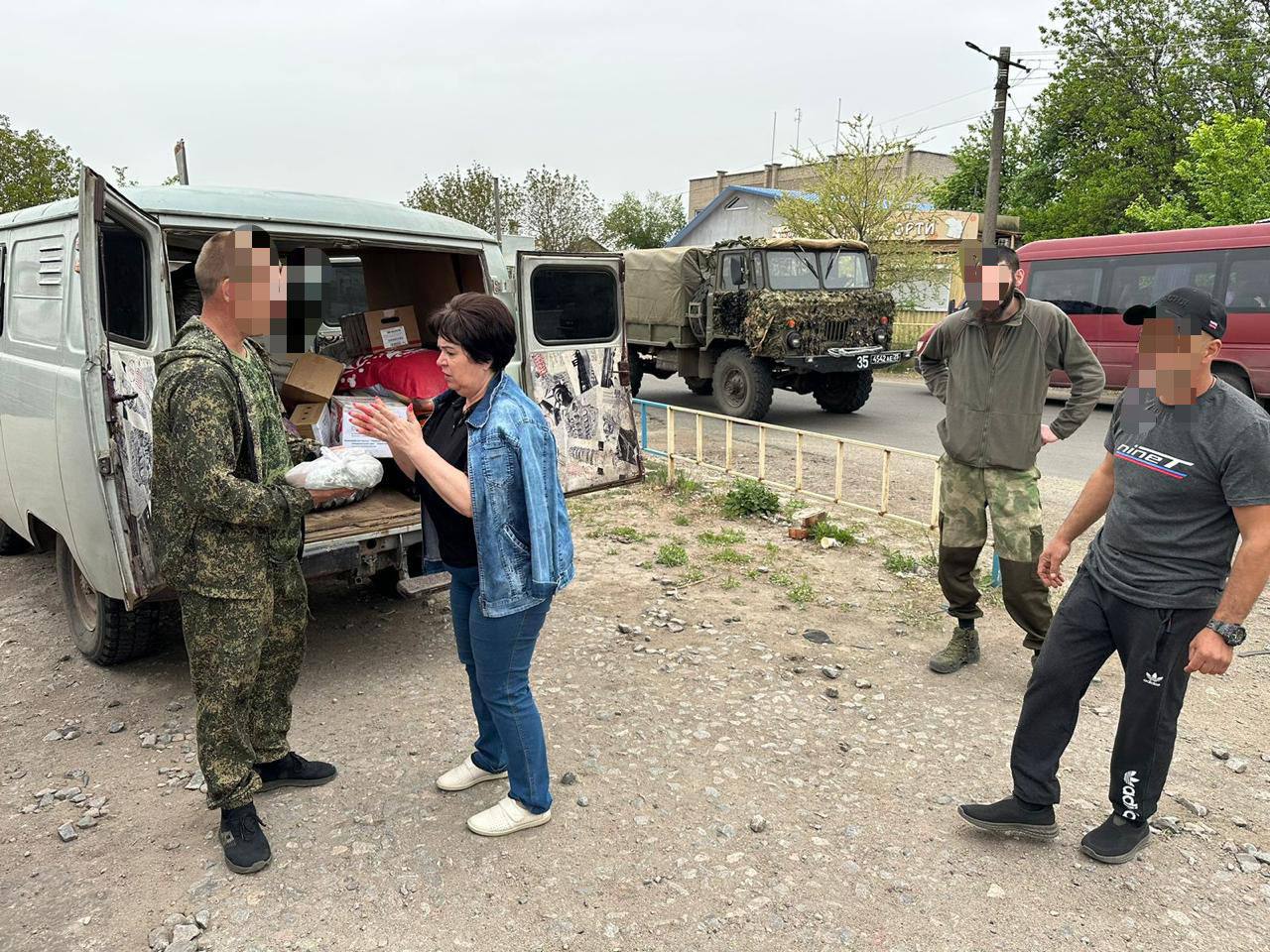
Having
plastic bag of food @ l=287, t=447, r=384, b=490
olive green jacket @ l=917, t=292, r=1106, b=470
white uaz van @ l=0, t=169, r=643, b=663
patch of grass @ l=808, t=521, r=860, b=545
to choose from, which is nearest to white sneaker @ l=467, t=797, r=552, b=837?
plastic bag of food @ l=287, t=447, r=384, b=490

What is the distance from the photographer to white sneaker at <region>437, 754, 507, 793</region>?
2.99m

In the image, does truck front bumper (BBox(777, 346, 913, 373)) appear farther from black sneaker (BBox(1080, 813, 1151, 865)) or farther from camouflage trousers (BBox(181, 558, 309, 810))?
camouflage trousers (BBox(181, 558, 309, 810))

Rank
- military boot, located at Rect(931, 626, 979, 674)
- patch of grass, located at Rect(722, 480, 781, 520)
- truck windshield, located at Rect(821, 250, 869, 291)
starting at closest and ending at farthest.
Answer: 1. military boot, located at Rect(931, 626, 979, 674)
2. patch of grass, located at Rect(722, 480, 781, 520)
3. truck windshield, located at Rect(821, 250, 869, 291)

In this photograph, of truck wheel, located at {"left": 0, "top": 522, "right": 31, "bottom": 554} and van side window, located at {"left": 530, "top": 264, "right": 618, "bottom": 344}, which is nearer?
van side window, located at {"left": 530, "top": 264, "right": 618, "bottom": 344}

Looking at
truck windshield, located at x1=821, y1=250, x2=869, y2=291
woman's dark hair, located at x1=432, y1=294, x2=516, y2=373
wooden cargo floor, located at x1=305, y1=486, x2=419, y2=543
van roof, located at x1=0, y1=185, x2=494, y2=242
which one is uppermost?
truck windshield, located at x1=821, y1=250, x2=869, y2=291

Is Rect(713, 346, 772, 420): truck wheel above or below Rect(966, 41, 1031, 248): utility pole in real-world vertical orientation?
below

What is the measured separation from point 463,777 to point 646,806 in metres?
0.63

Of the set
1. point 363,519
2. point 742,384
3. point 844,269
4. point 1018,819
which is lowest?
point 1018,819

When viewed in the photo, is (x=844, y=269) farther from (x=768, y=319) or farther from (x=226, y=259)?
(x=226, y=259)

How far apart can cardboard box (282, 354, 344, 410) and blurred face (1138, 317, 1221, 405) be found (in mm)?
3572

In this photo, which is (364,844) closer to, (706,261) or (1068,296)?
(706,261)

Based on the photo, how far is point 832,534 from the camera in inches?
231

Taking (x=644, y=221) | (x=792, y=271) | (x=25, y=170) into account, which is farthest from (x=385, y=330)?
(x=644, y=221)

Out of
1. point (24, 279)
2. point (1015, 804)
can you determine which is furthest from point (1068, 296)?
point (24, 279)
